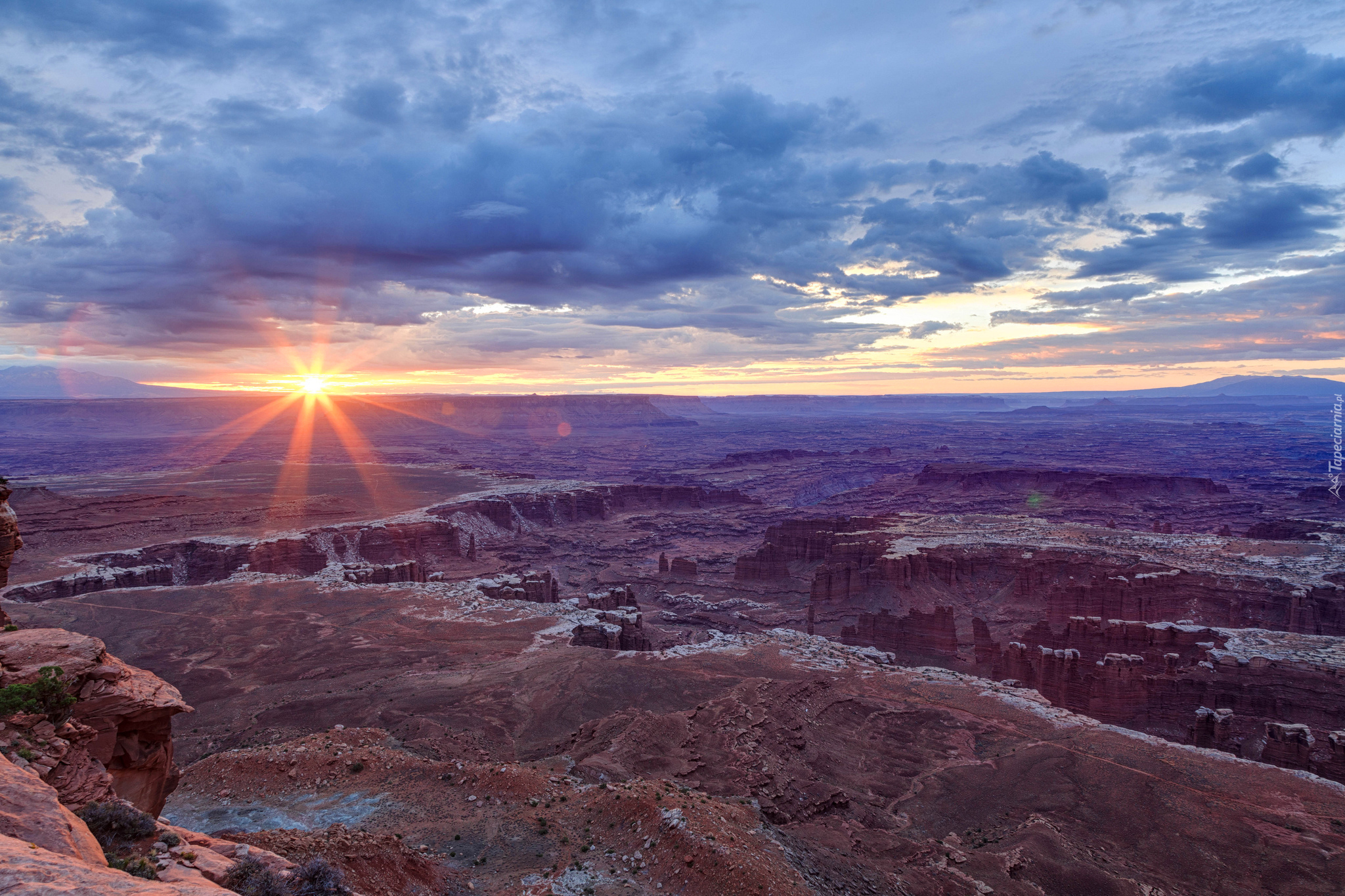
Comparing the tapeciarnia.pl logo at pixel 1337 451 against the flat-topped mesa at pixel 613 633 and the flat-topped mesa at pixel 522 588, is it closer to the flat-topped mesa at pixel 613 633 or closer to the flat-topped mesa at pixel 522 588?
the flat-topped mesa at pixel 613 633

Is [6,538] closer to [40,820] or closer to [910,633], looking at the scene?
[40,820]

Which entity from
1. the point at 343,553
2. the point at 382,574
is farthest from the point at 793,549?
the point at 343,553

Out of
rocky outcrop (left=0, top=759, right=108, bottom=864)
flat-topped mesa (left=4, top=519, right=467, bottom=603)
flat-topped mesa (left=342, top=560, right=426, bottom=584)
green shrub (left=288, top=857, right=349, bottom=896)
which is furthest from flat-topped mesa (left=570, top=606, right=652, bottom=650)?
rocky outcrop (left=0, top=759, right=108, bottom=864)

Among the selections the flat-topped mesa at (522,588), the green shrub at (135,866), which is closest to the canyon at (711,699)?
the flat-topped mesa at (522,588)

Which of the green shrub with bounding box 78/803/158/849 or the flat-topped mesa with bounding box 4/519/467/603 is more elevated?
the green shrub with bounding box 78/803/158/849

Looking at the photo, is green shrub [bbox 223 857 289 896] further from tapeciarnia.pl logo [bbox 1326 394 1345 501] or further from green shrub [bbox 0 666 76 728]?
tapeciarnia.pl logo [bbox 1326 394 1345 501]

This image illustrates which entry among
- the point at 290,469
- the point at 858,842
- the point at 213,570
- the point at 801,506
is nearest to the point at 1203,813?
the point at 858,842
